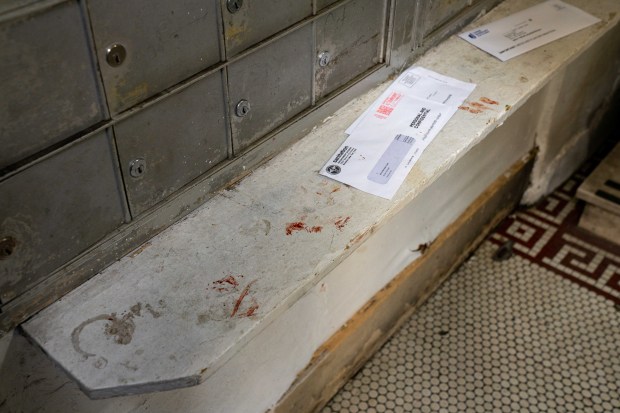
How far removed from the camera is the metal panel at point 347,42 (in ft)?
4.73

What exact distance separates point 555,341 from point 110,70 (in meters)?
1.50

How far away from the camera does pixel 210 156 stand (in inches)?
52.2

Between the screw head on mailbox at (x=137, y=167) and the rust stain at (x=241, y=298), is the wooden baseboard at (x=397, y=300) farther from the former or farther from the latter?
the screw head on mailbox at (x=137, y=167)

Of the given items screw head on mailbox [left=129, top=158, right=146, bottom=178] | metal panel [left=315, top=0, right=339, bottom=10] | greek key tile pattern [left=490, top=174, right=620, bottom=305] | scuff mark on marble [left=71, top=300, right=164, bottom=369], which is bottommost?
greek key tile pattern [left=490, top=174, right=620, bottom=305]

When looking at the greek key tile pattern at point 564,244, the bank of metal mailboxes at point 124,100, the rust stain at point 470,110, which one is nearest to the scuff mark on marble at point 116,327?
the bank of metal mailboxes at point 124,100

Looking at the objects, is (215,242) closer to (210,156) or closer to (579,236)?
(210,156)

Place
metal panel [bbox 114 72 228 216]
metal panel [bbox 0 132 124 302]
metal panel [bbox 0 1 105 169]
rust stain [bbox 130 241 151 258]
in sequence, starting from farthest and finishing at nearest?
rust stain [bbox 130 241 151 258] → metal panel [bbox 114 72 228 216] → metal panel [bbox 0 132 124 302] → metal panel [bbox 0 1 105 169]

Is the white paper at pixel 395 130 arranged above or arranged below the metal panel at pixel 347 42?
below

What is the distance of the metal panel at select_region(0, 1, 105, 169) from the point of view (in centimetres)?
92

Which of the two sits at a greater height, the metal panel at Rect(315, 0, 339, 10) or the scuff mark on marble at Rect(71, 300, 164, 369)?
the metal panel at Rect(315, 0, 339, 10)

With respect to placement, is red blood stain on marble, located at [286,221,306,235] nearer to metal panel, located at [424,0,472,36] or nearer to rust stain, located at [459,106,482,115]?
rust stain, located at [459,106,482,115]

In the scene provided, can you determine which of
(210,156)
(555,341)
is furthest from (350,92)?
(555,341)

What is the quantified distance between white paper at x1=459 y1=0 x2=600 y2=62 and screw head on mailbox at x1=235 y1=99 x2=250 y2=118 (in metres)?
0.72

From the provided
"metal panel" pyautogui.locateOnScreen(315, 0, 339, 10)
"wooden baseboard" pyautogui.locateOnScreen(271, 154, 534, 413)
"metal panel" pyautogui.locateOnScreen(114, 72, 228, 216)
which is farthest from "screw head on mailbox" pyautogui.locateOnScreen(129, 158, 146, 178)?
"wooden baseboard" pyautogui.locateOnScreen(271, 154, 534, 413)
